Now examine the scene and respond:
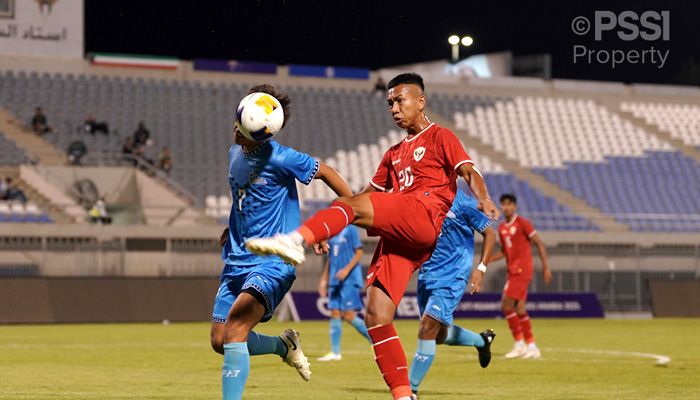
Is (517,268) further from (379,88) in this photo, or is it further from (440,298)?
(379,88)

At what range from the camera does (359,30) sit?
176 feet

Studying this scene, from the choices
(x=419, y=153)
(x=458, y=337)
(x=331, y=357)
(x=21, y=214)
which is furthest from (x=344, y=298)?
(x=21, y=214)

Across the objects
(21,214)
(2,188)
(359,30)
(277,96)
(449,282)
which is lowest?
(21,214)

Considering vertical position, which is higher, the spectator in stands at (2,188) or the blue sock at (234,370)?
the blue sock at (234,370)

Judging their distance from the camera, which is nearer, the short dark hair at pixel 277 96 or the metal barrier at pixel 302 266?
the short dark hair at pixel 277 96

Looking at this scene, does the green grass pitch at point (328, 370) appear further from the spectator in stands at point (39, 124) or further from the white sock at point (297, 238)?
the spectator in stands at point (39, 124)

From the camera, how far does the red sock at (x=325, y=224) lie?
8.18 metres

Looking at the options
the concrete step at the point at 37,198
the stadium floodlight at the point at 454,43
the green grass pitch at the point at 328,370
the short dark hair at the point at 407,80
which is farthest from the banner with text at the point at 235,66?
the short dark hair at the point at 407,80

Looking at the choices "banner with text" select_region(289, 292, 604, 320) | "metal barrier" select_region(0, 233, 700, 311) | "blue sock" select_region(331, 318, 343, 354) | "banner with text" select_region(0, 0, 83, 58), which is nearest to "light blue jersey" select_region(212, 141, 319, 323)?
"blue sock" select_region(331, 318, 343, 354)

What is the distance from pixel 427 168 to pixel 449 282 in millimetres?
3658

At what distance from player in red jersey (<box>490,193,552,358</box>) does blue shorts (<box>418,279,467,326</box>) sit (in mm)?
7008

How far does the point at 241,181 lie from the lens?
9.73m

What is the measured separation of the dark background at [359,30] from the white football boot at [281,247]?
120 ft

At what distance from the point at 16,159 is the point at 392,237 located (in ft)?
114
